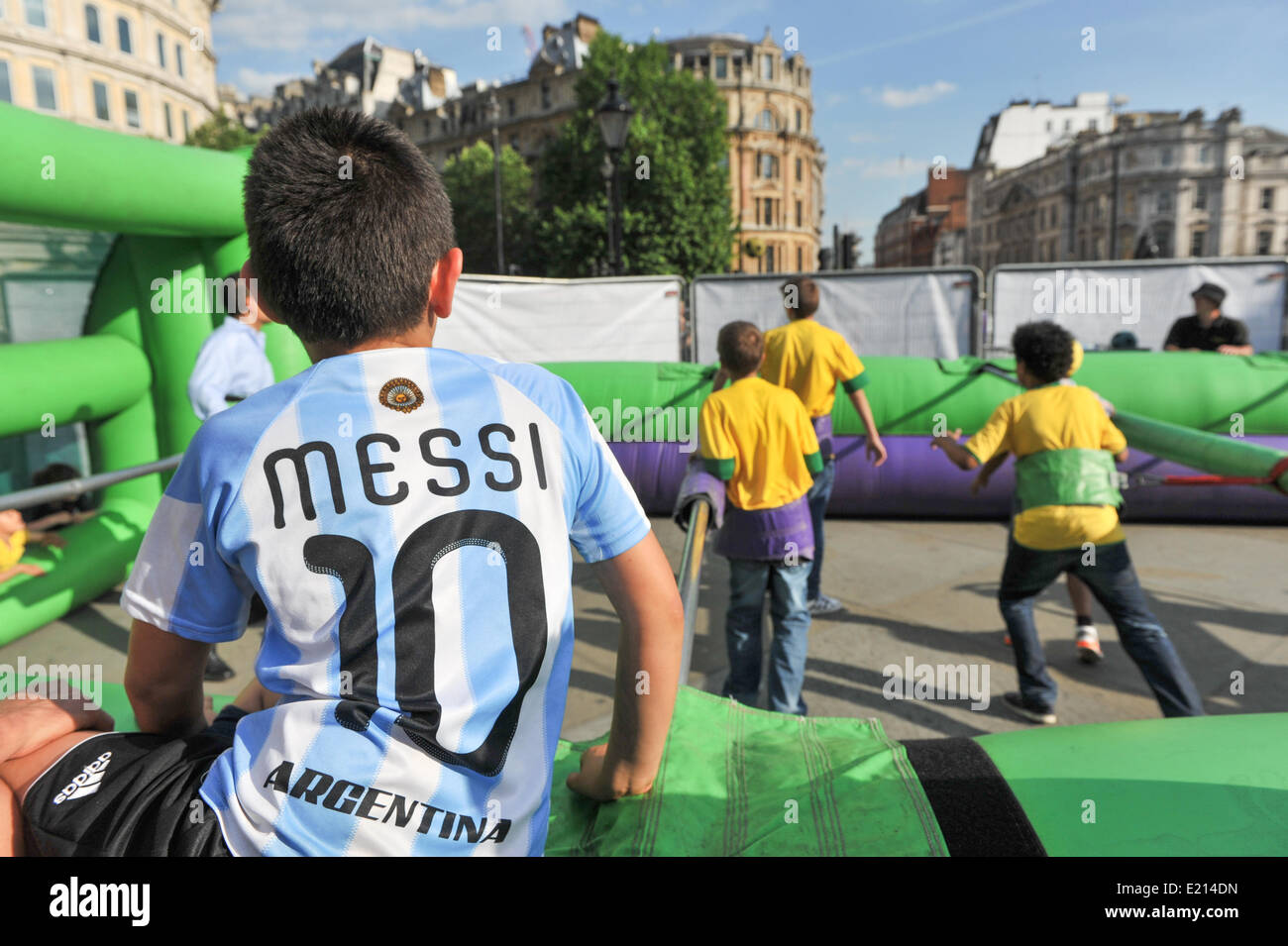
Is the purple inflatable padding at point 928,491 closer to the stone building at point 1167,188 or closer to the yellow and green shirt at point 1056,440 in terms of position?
the yellow and green shirt at point 1056,440

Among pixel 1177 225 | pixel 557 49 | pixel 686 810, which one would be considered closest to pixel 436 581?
pixel 686 810

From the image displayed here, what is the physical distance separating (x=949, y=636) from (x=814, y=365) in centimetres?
182

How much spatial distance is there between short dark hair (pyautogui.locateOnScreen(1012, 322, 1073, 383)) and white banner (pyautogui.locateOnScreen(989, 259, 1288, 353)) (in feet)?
21.8

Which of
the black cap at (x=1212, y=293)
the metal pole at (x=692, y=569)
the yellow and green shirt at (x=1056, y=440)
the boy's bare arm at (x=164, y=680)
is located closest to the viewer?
the boy's bare arm at (x=164, y=680)

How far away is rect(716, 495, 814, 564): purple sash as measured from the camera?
382 centimetres

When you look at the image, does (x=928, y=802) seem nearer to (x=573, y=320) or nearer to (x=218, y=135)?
(x=573, y=320)

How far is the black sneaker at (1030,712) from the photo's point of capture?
13.1 feet

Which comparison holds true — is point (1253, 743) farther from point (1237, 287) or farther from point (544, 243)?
point (544, 243)

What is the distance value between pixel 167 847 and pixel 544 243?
37416 mm

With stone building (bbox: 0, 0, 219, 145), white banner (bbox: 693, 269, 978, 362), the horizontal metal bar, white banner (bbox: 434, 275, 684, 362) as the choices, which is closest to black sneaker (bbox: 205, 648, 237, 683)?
the horizontal metal bar

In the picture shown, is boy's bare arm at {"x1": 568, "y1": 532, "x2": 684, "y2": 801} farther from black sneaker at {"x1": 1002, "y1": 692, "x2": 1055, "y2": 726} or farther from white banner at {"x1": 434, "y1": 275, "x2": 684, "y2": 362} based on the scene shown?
white banner at {"x1": 434, "y1": 275, "x2": 684, "y2": 362}

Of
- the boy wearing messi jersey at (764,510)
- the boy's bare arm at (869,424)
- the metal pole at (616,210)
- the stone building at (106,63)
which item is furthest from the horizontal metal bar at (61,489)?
the stone building at (106,63)

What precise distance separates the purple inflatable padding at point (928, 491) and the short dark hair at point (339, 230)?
6335 millimetres

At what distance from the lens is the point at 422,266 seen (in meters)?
1.25
